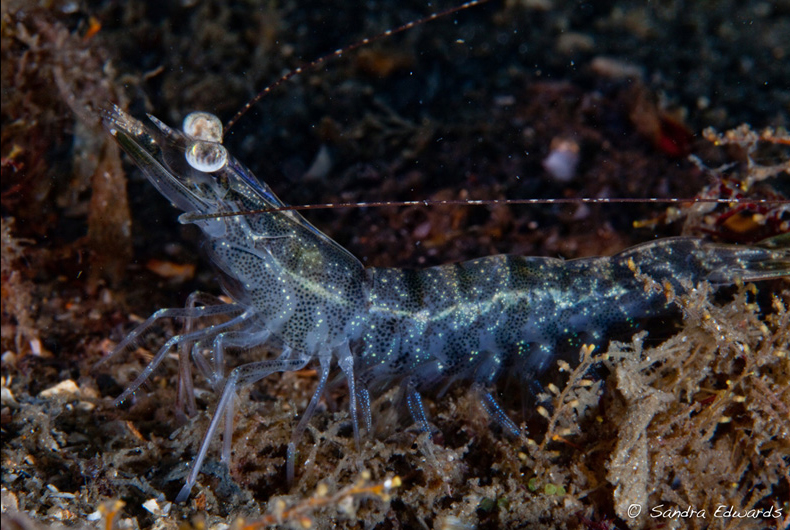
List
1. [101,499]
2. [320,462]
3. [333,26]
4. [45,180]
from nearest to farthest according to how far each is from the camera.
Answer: [101,499]
[320,462]
[45,180]
[333,26]

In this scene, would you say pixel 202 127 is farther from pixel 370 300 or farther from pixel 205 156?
pixel 370 300

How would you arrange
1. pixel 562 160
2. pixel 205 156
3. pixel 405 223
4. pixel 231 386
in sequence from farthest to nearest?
1. pixel 562 160
2. pixel 405 223
3. pixel 231 386
4. pixel 205 156

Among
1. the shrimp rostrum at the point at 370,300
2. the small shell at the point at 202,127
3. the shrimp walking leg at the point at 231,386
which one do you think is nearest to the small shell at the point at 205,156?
the shrimp rostrum at the point at 370,300

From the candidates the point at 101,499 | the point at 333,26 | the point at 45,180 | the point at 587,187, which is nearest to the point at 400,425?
the point at 101,499

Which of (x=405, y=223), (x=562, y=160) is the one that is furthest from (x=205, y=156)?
(x=562, y=160)

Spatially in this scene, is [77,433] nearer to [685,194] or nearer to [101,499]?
[101,499]
